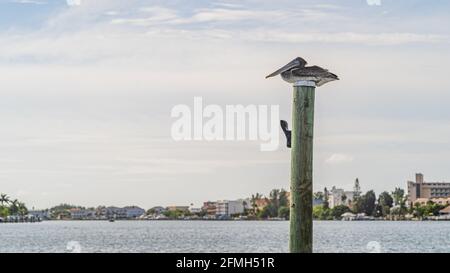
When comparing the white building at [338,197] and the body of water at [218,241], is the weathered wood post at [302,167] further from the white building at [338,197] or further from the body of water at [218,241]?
the white building at [338,197]

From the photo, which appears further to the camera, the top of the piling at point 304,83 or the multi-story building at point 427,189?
the multi-story building at point 427,189

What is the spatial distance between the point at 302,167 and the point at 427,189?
9131 centimetres

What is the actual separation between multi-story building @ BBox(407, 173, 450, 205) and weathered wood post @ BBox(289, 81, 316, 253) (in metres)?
85.1

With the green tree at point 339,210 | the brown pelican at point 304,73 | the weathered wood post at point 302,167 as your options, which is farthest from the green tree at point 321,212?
the brown pelican at point 304,73

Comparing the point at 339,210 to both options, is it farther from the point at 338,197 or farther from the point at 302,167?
the point at 302,167

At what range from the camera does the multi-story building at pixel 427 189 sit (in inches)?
3756

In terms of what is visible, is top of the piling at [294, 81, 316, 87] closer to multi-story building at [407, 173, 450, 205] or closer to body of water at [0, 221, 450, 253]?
body of water at [0, 221, 450, 253]

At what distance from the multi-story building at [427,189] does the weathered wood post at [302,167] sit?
8508 centimetres

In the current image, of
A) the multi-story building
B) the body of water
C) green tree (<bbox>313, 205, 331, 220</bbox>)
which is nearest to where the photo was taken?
the body of water

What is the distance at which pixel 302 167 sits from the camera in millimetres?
9438

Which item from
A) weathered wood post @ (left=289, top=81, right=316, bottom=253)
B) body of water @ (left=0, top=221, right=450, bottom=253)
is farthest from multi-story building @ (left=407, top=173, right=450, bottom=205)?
weathered wood post @ (left=289, top=81, right=316, bottom=253)

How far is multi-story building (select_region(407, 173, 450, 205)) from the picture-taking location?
313ft
